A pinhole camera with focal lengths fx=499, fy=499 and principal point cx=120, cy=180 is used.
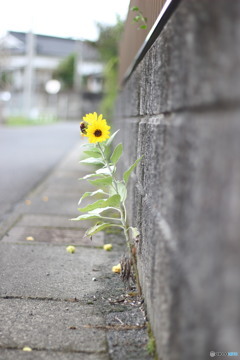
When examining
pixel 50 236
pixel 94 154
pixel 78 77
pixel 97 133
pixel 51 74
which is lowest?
pixel 50 236

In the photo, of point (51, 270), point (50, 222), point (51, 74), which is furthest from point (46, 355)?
point (51, 74)

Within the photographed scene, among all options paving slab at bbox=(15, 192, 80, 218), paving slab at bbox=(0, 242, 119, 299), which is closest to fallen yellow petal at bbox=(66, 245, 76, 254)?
paving slab at bbox=(0, 242, 119, 299)

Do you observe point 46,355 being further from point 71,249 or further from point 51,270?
point 71,249

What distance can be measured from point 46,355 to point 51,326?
28 centimetres

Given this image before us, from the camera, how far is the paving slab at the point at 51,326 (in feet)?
6.94

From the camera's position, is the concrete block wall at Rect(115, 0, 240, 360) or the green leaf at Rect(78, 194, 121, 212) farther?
the green leaf at Rect(78, 194, 121, 212)

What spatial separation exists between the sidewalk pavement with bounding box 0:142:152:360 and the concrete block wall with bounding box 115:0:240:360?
37 cm

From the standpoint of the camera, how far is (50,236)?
4.09m

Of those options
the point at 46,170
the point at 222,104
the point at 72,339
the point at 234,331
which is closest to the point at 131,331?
the point at 72,339

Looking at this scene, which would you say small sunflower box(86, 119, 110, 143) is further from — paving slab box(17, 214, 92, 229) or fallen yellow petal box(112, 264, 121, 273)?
paving slab box(17, 214, 92, 229)

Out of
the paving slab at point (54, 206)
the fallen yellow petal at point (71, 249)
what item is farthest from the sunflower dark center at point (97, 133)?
the paving slab at point (54, 206)

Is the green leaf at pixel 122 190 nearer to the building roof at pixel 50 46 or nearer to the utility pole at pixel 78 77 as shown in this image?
the utility pole at pixel 78 77

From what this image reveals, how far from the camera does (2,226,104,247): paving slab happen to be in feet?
12.7

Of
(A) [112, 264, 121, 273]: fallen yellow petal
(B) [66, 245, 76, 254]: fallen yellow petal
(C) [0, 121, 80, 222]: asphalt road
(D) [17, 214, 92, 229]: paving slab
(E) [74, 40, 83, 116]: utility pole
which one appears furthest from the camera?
(E) [74, 40, 83, 116]: utility pole
